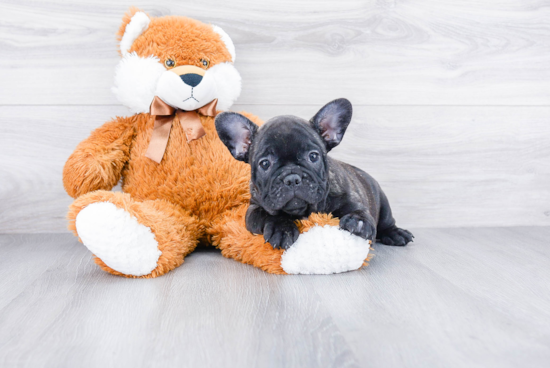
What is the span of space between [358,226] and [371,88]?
76 centimetres

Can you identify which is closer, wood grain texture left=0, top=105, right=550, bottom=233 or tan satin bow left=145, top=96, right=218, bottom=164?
tan satin bow left=145, top=96, right=218, bottom=164

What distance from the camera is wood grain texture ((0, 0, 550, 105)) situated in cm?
155

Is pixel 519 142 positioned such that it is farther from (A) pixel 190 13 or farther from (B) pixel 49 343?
(B) pixel 49 343

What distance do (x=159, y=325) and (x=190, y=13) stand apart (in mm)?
1158

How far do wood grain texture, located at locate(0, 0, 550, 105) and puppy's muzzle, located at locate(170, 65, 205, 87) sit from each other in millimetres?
340

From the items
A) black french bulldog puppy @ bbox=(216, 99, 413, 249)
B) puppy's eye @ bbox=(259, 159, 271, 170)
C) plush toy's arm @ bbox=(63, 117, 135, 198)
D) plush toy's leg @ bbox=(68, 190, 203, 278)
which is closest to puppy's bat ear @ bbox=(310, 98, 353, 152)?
black french bulldog puppy @ bbox=(216, 99, 413, 249)

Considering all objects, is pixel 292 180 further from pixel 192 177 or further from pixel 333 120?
pixel 192 177

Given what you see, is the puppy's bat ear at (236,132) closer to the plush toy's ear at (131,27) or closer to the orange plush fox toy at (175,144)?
the orange plush fox toy at (175,144)

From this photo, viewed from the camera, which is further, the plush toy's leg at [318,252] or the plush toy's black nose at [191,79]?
the plush toy's black nose at [191,79]

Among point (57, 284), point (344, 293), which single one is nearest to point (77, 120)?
point (57, 284)

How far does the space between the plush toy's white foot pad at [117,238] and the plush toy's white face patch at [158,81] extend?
406 millimetres

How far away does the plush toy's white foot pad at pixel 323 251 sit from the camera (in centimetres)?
105

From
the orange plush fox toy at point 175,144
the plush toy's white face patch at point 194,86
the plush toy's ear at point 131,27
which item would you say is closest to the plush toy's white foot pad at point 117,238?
the orange plush fox toy at point 175,144

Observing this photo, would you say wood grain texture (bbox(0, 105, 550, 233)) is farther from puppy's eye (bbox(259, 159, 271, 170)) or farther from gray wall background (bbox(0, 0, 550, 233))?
puppy's eye (bbox(259, 159, 271, 170))
